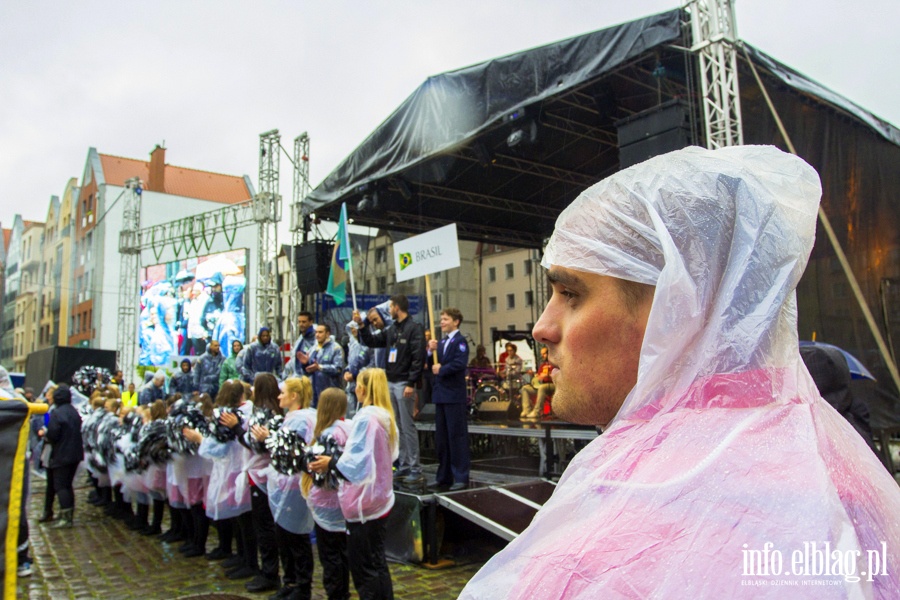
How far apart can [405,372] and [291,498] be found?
2360mm

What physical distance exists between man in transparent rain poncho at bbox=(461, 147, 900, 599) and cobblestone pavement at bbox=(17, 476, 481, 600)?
4773mm

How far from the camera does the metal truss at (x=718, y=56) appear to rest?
694cm

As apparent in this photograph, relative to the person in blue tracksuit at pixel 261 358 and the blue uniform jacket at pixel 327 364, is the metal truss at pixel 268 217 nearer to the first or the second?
the person in blue tracksuit at pixel 261 358

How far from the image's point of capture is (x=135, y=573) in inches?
253

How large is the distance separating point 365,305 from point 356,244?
3325 millimetres

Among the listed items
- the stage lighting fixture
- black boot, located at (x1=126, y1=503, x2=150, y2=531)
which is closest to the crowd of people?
black boot, located at (x1=126, y1=503, x2=150, y2=531)

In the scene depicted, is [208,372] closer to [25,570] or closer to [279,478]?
[25,570]

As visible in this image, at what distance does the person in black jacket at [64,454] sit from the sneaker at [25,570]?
2638mm

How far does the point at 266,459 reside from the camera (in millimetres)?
5715

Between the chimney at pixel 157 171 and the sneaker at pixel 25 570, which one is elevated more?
the chimney at pixel 157 171

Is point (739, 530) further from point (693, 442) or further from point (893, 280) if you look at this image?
point (893, 280)

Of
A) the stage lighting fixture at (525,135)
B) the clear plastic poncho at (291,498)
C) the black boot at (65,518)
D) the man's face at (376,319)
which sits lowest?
the black boot at (65,518)

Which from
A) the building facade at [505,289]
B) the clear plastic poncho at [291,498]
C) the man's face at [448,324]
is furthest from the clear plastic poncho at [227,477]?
the building facade at [505,289]

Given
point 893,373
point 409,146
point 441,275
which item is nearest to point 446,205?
point 409,146
